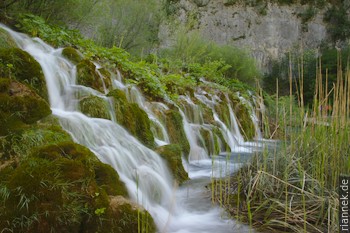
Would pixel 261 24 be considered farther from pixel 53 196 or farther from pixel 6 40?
pixel 53 196

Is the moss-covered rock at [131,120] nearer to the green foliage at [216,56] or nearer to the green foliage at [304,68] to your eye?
the green foliage at [216,56]

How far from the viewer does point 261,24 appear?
816 inches

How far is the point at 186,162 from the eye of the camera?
4406 mm

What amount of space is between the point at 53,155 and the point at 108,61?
11.7 ft

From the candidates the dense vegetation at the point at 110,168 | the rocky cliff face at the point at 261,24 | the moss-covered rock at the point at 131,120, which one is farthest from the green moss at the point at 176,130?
the rocky cliff face at the point at 261,24

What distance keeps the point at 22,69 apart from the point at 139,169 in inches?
57.7

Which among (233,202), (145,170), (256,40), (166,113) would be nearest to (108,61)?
(166,113)

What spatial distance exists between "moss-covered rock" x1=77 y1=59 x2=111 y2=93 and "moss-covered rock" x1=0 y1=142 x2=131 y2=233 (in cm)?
202

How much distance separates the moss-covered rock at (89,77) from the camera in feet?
13.2

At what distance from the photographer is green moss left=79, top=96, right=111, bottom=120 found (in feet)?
11.1

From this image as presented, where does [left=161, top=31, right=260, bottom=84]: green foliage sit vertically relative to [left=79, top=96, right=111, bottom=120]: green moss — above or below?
above

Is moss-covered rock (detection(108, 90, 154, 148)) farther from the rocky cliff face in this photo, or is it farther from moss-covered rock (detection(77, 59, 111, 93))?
the rocky cliff face

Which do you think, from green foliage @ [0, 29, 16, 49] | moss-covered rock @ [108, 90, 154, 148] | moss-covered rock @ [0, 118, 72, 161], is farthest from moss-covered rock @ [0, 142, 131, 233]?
green foliage @ [0, 29, 16, 49]

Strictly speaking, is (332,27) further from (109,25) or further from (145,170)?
(145,170)
